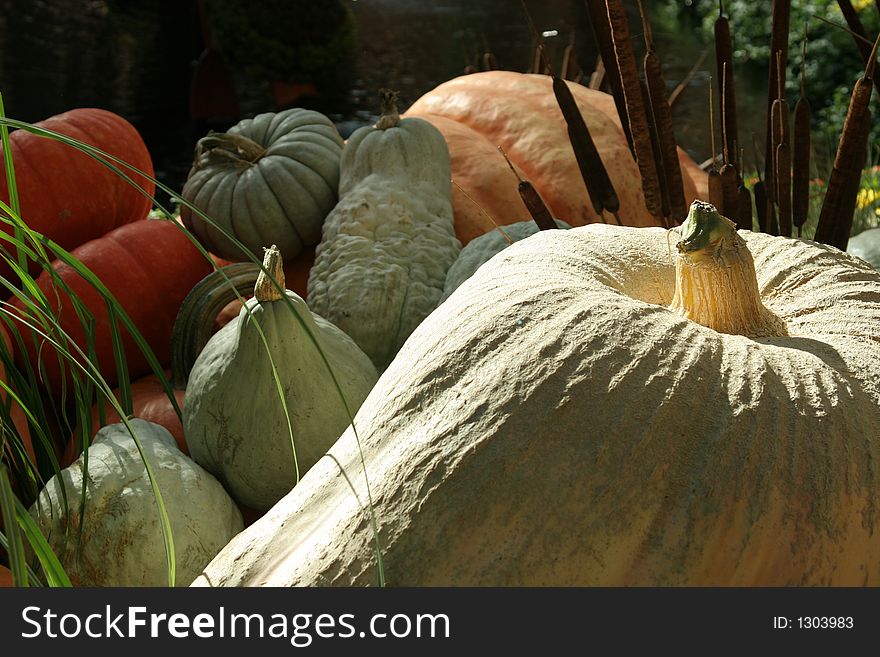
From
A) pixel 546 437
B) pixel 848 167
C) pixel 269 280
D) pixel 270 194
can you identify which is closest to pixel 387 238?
pixel 270 194

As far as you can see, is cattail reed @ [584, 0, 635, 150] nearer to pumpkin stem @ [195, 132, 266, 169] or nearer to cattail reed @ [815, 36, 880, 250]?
cattail reed @ [815, 36, 880, 250]

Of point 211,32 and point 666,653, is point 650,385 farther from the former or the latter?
point 211,32

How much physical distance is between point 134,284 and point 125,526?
0.57 meters

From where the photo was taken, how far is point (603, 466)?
2.28 feet

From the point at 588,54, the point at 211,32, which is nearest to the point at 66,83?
the point at 211,32

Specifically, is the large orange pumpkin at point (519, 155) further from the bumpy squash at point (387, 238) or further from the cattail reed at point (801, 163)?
the cattail reed at point (801, 163)

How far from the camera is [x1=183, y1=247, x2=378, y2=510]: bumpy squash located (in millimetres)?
1055

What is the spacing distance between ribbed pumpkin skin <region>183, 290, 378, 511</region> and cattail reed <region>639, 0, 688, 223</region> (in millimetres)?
488

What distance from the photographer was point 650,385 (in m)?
0.72

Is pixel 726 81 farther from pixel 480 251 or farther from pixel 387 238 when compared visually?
pixel 387 238

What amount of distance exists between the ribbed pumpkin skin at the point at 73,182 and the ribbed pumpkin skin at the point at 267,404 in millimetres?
520

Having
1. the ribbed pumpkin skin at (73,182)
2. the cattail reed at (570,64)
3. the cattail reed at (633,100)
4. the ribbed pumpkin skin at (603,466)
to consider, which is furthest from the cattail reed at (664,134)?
the cattail reed at (570,64)

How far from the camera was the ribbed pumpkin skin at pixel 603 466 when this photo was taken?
682mm

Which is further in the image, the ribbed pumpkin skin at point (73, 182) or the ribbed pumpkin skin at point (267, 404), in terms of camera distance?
the ribbed pumpkin skin at point (73, 182)
